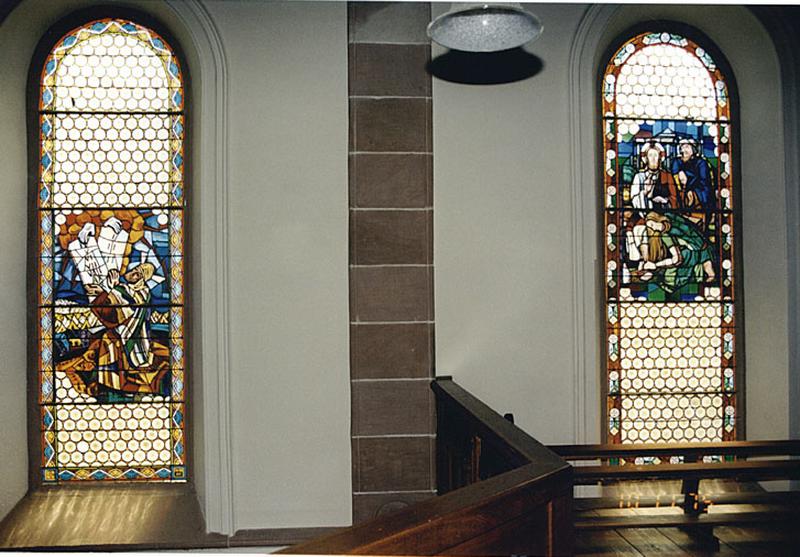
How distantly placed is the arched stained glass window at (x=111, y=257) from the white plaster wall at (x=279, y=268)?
230mm

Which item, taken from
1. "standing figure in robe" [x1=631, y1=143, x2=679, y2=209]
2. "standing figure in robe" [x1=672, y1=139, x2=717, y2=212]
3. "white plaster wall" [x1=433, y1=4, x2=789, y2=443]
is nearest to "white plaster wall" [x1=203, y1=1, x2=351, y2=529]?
"white plaster wall" [x1=433, y1=4, x2=789, y2=443]

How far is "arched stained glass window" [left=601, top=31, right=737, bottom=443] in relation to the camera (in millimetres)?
4879

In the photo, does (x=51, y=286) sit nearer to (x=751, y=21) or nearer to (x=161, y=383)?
(x=161, y=383)

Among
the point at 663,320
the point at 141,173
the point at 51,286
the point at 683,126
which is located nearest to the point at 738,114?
the point at 683,126

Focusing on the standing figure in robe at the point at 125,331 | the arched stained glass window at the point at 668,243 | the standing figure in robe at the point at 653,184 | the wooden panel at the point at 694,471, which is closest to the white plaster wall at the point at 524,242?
the arched stained glass window at the point at 668,243

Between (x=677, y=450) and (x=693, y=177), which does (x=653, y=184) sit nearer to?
(x=693, y=177)

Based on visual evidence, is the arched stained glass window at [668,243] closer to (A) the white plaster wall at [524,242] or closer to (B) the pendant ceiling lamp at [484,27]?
(A) the white plaster wall at [524,242]

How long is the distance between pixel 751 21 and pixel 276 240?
3.10 m

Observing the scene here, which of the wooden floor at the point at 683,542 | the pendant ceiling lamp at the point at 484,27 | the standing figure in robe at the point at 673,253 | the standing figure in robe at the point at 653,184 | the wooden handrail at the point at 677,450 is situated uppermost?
the pendant ceiling lamp at the point at 484,27

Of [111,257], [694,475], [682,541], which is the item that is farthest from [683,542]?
[111,257]

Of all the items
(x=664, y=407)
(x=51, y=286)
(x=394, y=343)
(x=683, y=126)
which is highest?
(x=683, y=126)

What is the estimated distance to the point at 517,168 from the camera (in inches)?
180

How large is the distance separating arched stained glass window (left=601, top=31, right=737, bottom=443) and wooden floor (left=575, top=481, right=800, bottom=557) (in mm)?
947

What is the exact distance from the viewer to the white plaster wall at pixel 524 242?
453 cm
